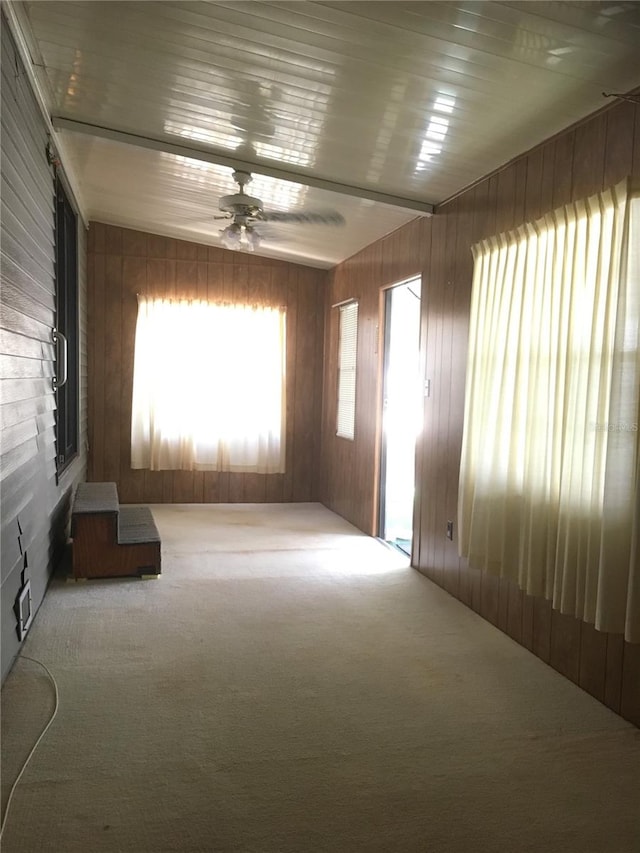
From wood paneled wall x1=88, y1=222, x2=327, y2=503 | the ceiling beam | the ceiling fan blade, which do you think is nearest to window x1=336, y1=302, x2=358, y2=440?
wood paneled wall x1=88, y1=222, x2=327, y2=503

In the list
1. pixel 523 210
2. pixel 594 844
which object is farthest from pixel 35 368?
pixel 594 844

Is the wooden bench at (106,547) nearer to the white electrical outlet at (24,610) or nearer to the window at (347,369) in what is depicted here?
the white electrical outlet at (24,610)

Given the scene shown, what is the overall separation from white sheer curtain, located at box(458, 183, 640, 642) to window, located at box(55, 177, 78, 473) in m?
2.48

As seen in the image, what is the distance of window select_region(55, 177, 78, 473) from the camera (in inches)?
169

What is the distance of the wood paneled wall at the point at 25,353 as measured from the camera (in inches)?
101

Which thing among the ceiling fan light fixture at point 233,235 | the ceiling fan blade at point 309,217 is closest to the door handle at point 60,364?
the ceiling fan light fixture at point 233,235

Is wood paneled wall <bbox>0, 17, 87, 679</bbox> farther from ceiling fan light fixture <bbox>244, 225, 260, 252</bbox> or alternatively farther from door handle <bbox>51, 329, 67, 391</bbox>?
ceiling fan light fixture <bbox>244, 225, 260, 252</bbox>

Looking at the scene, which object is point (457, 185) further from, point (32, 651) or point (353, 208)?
point (32, 651)

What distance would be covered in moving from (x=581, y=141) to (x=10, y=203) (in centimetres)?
239

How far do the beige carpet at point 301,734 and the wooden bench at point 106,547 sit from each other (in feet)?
0.77

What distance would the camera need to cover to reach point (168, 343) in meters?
6.28

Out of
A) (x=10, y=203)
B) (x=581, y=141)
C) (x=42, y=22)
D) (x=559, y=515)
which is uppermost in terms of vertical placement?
(x=42, y=22)

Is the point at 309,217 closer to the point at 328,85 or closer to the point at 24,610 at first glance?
the point at 328,85

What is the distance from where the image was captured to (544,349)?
2.90 meters
